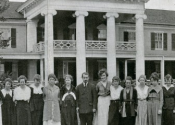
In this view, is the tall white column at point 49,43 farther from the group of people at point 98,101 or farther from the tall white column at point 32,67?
the group of people at point 98,101

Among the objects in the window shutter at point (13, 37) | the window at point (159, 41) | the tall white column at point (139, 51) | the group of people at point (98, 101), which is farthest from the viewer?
the window at point (159, 41)

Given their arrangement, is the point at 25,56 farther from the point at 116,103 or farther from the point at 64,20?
the point at 116,103

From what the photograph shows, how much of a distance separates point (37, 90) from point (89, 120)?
6.03ft

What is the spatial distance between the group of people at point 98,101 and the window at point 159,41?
21523mm

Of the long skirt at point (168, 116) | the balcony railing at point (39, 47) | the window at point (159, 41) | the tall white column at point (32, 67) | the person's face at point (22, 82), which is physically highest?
the window at point (159, 41)

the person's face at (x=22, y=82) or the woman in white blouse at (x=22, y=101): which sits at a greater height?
the person's face at (x=22, y=82)

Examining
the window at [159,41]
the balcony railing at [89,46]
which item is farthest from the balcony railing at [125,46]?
the window at [159,41]

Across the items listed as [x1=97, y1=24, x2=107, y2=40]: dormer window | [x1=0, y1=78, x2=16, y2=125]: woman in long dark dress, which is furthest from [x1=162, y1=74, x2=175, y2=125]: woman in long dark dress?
[x1=97, y1=24, x2=107, y2=40]: dormer window

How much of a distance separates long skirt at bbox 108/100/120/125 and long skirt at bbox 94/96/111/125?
0.48 ft

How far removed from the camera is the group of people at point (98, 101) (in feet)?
33.8

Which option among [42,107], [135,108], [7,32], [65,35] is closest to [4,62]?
[7,32]

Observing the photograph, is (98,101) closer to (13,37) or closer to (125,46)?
(125,46)

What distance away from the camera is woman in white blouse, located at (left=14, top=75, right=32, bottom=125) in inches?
421

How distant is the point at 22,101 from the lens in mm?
10820
